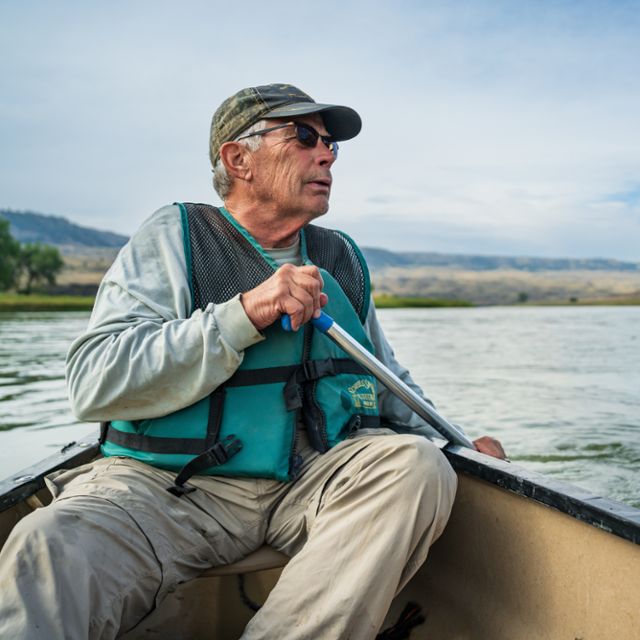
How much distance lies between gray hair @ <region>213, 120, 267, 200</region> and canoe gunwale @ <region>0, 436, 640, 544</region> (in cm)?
115

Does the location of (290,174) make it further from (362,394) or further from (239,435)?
(239,435)

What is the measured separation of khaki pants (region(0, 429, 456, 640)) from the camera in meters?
1.66

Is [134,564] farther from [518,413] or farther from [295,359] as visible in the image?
[518,413]

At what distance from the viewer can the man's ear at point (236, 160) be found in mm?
2732

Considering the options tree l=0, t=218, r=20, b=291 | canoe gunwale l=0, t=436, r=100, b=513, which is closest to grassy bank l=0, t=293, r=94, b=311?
tree l=0, t=218, r=20, b=291

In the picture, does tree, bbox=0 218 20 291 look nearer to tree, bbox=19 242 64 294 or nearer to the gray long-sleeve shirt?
tree, bbox=19 242 64 294

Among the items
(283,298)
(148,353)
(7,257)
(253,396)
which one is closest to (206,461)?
(253,396)

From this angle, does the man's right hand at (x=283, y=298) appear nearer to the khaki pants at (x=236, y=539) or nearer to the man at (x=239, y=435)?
the man at (x=239, y=435)

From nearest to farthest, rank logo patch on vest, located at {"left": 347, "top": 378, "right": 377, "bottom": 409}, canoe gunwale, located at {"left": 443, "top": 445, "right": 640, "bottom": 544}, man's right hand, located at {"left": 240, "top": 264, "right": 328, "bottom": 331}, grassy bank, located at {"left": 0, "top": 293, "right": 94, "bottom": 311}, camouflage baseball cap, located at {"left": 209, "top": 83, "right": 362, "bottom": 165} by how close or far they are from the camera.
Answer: canoe gunwale, located at {"left": 443, "top": 445, "right": 640, "bottom": 544} < man's right hand, located at {"left": 240, "top": 264, "right": 328, "bottom": 331} < logo patch on vest, located at {"left": 347, "top": 378, "right": 377, "bottom": 409} < camouflage baseball cap, located at {"left": 209, "top": 83, "right": 362, "bottom": 165} < grassy bank, located at {"left": 0, "top": 293, "right": 94, "bottom": 311}

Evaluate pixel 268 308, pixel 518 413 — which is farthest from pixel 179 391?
pixel 518 413

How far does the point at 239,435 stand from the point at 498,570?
0.90 m

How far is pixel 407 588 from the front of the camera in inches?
104

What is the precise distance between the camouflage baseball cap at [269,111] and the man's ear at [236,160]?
37mm

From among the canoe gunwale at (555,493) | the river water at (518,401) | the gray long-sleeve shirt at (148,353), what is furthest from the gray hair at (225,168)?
the river water at (518,401)
